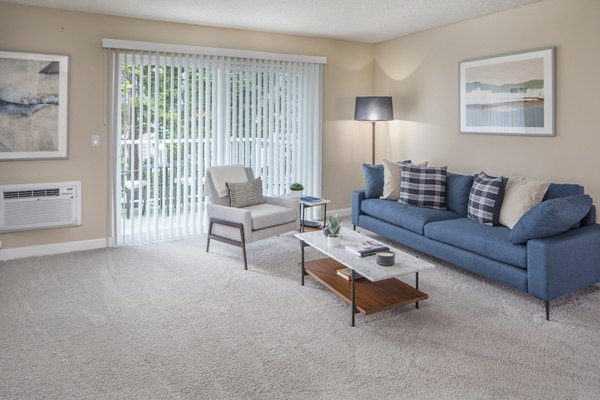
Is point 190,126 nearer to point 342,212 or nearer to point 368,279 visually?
point 342,212

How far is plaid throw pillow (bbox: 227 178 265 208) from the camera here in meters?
4.76

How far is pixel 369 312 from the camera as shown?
9.41 ft

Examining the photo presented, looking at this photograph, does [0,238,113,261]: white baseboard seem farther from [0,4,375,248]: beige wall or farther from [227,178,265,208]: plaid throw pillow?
[227,178,265,208]: plaid throw pillow

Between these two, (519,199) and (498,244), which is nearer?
(498,244)

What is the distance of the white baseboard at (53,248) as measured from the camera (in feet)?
14.4

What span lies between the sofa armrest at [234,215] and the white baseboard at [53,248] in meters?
1.32

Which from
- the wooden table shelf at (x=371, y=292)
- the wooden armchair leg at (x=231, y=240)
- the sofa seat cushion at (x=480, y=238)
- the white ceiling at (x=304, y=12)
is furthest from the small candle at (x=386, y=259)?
the white ceiling at (x=304, y=12)

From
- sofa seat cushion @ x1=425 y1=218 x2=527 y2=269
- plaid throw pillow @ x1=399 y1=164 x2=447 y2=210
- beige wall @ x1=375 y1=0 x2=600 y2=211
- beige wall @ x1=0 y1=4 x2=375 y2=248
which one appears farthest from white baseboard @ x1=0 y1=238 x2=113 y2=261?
beige wall @ x1=375 y1=0 x2=600 y2=211

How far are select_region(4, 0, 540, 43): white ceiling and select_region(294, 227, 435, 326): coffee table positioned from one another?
2.45m

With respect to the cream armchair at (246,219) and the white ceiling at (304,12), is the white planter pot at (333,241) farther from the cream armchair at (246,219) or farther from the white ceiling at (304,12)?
the white ceiling at (304,12)

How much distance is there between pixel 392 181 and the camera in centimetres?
506

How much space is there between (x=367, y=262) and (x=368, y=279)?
0.64 ft

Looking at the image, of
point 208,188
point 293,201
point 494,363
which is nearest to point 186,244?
point 208,188

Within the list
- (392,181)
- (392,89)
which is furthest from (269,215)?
(392,89)
